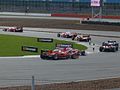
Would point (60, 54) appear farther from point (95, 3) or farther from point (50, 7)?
point (50, 7)

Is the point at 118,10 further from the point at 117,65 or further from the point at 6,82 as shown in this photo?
the point at 6,82

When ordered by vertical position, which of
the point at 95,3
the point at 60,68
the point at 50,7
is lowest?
the point at 60,68

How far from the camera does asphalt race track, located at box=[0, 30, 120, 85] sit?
25.5 meters

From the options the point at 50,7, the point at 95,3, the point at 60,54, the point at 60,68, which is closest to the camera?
the point at 60,68

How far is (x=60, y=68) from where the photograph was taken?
30281 millimetres

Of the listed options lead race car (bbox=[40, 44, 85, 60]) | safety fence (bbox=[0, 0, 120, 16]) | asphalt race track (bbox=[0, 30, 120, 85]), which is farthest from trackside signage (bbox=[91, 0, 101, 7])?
lead race car (bbox=[40, 44, 85, 60])

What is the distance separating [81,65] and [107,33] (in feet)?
127

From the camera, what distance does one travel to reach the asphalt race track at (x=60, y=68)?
25531 millimetres

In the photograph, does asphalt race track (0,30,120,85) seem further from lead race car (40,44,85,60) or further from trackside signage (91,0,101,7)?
trackside signage (91,0,101,7)

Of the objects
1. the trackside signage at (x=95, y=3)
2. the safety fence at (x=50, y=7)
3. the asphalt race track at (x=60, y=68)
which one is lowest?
the asphalt race track at (x=60, y=68)

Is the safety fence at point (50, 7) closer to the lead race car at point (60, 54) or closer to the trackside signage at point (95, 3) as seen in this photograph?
the trackside signage at point (95, 3)

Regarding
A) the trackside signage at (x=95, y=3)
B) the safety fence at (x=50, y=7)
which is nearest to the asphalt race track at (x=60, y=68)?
the trackside signage at (x=95, y=3)

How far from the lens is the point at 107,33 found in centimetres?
7056

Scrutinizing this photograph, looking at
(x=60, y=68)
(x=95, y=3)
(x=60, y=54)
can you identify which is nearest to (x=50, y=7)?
(x=95, y=3)
